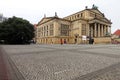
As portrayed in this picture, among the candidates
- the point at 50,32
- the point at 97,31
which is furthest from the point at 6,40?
the point at 97,31

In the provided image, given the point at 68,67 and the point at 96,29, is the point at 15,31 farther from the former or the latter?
the point at 68,67

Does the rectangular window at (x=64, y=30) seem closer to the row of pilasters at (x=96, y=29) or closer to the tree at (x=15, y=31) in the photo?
the row of pilasters at (x=96, y=29)

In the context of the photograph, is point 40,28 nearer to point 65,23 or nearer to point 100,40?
point 65,23

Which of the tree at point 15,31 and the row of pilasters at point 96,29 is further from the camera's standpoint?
the row of pilasters at point 96,29

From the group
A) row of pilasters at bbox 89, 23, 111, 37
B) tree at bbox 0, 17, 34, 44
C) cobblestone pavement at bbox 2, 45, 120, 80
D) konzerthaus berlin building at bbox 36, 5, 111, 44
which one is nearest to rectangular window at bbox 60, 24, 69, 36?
konzerthaus berlin building at bbox 36, 5, 111, 44

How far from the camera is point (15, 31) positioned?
5400cm

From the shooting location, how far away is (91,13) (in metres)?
83.1

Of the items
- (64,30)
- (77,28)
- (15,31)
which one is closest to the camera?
(15,31)

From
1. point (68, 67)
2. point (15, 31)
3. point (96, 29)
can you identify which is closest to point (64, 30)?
point (96, 29)

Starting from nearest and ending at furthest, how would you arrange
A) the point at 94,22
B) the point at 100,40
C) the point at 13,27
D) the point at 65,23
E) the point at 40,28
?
the point at 13,27, the point at 100,40, the point at 94,22, the point at 65,23, the point at 40,28

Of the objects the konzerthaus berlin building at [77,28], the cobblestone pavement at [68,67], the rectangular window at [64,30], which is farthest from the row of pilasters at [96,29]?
the cobblestone pavement at [68,67]

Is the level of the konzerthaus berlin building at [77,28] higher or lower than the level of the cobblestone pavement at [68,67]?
higher

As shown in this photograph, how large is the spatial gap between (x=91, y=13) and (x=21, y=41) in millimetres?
44211

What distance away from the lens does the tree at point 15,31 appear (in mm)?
53500
